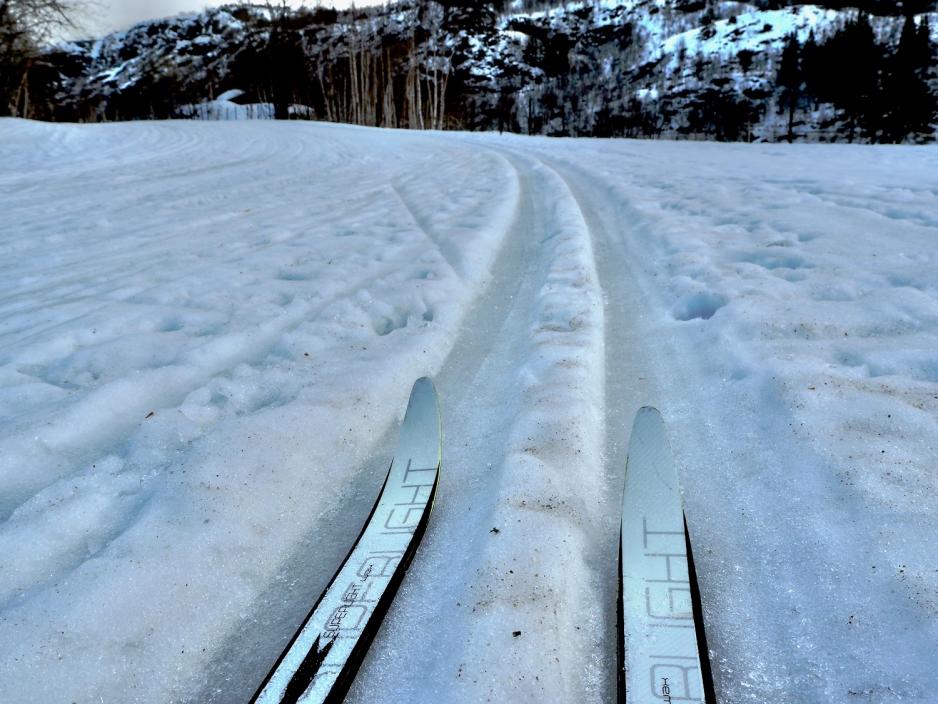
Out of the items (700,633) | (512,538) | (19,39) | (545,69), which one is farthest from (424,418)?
(545,69)

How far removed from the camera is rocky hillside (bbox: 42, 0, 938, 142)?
84.8ft

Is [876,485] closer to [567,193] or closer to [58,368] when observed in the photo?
[58,368]

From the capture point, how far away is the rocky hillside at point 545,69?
25.9 metres

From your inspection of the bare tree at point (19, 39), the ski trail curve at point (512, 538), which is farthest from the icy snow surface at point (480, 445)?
the bare tree at point (19, 39)

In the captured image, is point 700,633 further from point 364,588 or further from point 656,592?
point 364,588

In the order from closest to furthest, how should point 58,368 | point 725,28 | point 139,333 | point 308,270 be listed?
point 58,368 → point 139,333 → point 308,270 → point 725,28

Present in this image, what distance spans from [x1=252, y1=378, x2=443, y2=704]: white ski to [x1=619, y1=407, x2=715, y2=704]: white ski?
515 millimetres

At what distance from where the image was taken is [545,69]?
86.1 metres

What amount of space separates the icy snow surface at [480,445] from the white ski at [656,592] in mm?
68

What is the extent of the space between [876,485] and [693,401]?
0.66m

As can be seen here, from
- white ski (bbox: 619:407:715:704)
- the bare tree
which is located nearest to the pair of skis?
white ski (bbox: 619:407:715:704)

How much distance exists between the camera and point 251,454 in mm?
1778

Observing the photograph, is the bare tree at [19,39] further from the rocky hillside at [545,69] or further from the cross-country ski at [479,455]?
the cross-country ski at [479,455]

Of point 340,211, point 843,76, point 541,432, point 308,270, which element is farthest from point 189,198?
point 843,76
